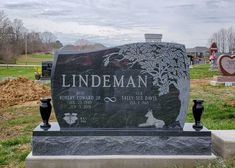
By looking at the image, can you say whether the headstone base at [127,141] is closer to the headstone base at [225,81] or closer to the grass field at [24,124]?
the grass field at [24,124]

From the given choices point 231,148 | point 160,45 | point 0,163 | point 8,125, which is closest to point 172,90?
point 160,45

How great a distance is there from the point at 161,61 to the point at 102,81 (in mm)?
972

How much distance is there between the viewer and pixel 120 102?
6.32 meters

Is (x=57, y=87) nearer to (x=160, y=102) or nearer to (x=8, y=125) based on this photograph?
(x=160, y=102)

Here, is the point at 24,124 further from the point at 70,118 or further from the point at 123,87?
the point at 123,87

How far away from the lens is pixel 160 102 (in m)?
6.35

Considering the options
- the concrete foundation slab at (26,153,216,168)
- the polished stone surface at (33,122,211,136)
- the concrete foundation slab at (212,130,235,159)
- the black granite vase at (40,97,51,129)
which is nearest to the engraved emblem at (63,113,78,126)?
the polished stone surface at (33,122,211,136)

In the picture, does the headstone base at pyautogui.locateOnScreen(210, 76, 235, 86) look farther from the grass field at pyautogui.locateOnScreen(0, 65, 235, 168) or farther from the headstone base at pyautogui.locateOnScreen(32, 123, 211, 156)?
the headstone base at pyautogui.locateOnScreen(32, 123, 211, 156)

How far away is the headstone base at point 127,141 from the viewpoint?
246 inches

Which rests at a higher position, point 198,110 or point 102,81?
point 102,81

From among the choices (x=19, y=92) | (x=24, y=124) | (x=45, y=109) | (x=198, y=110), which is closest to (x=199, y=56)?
(x=19, y=92)

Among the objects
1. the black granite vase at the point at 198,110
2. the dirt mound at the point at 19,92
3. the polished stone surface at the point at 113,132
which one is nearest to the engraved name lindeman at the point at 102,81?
the polished stone surface at the point at 113,132

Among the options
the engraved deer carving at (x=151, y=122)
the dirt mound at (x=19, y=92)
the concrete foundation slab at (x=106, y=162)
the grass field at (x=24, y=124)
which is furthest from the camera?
the dirt mound at (x=19, y=92)

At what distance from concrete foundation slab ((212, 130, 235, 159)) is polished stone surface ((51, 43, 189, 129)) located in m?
0.74
